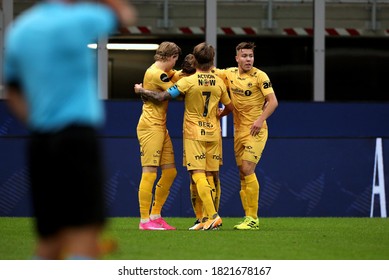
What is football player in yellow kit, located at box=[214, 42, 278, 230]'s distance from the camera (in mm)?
11438

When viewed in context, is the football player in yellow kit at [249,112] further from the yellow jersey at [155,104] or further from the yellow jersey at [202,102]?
the yellow jersey at [155,104]

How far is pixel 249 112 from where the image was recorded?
1159cm

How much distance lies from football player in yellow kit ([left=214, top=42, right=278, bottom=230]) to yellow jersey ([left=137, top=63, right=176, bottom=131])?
59cm

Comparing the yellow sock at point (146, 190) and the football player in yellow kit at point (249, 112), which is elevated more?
the football player in yellow kit at point (249, 112)

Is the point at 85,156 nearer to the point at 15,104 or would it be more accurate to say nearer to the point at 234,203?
the point at 15,104

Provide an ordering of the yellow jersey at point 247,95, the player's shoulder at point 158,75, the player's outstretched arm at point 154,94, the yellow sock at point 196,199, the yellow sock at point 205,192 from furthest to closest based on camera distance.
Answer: the yellow sock at point 196,199
the yellow jersey at point 247,95
the player's shoulder at point 158,75
the player's outstretched arm at point 154,94
the yellow sock at point 205,192

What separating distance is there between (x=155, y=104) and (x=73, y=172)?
22.9 ft

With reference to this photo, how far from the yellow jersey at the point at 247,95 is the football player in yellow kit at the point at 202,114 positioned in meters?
0.29

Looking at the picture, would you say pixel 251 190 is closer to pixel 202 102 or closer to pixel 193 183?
pixel 193 183

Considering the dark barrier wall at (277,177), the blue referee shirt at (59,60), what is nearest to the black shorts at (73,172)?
the blue referee shirt at (59,60)

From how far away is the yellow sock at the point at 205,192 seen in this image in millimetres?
10930

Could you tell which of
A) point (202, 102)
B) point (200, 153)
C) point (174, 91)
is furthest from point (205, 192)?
point (174, 91)

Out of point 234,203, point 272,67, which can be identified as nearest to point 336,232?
point 234,203

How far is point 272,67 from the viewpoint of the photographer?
18531 mm
